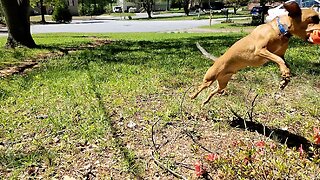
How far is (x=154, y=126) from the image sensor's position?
11.6 feet

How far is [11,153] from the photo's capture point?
3.06 metres

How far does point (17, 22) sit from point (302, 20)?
9724mm

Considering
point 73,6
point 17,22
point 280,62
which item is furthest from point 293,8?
point 73,6

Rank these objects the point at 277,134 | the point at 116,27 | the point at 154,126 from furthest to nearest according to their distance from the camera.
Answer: the point at 116,27 → the point at 154,126 → the point at 277,134

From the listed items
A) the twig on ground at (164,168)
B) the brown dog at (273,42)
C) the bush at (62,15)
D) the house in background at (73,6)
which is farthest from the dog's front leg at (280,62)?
the house in background at (73,6)

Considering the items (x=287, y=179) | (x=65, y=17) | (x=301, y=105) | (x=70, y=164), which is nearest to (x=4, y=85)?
(x=70, y=164)

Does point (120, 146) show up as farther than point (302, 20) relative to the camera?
Yes

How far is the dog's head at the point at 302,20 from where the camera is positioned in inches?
88.9

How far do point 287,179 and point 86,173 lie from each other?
1447 millimetres

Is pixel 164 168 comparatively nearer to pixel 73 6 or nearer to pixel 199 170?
pixel 199 170

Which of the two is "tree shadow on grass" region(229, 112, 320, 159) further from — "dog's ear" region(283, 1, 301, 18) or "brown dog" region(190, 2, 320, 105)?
"dog's ear" region(283, 1, 301, 18)

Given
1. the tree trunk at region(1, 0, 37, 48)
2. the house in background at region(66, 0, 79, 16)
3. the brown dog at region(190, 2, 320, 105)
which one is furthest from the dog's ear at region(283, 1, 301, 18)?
the house in background at region(66, 0, 79, 16)

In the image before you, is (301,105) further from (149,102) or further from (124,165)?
(124,165)

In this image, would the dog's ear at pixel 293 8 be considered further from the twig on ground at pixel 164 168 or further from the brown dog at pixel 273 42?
the twig on ground at pixel 164 168
